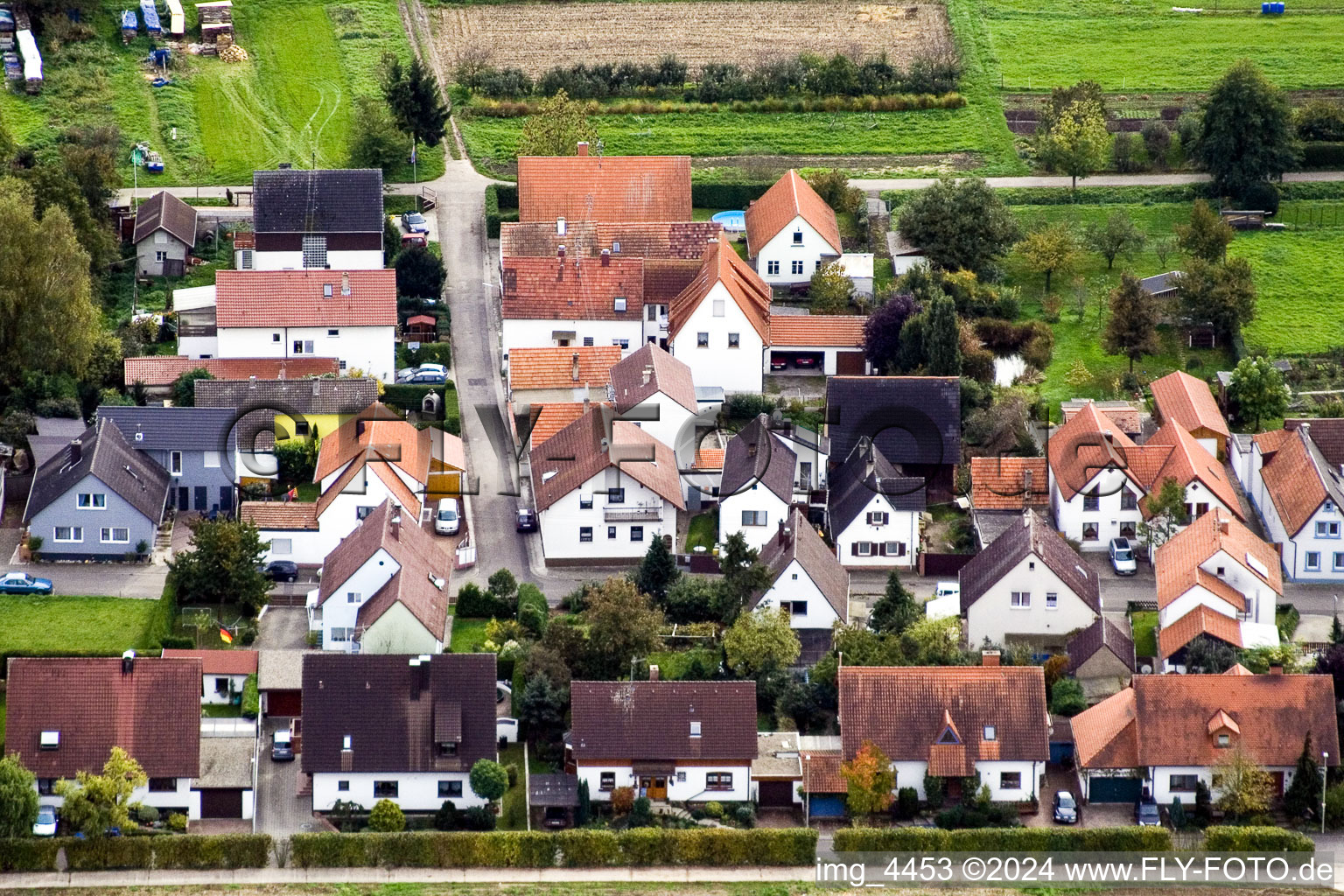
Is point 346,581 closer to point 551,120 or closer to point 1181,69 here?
point 551,120

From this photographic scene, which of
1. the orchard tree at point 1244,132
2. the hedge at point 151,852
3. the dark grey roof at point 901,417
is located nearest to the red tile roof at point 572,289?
the dark grey roof at point 901,417

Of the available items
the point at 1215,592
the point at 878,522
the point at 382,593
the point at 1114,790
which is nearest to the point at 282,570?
the point at 382,593

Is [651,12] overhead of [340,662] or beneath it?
overhead

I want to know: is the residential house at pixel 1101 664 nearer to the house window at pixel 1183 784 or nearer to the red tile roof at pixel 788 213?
the house window at pixel 1183 784

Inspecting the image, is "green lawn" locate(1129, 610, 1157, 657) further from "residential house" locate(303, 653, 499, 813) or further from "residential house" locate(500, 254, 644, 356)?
"residential house" locate(500, 254, 644, 356)

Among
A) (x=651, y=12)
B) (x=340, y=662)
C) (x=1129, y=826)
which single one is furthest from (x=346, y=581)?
(x=651, y=12)

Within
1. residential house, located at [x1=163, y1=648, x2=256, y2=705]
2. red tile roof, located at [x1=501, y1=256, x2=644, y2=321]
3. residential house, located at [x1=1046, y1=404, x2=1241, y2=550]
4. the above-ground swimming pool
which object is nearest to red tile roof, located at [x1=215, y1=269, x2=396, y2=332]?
red tile roof, located at [x1=501, y1=256, x2=644, y2=321]

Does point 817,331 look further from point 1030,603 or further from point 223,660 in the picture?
point 223,660
